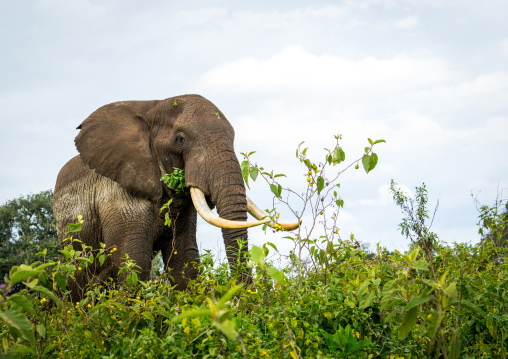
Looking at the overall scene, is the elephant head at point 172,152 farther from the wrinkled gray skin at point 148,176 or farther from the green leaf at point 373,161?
the green leaf at point 373,161

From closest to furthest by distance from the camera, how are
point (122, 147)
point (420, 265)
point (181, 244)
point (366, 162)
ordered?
point (420, 265)
point (366, 162)
point (122, 147)
point (181, 244)

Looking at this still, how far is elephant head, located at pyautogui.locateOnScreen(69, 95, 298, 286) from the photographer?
28.9ft

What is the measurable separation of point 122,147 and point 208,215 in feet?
6.90

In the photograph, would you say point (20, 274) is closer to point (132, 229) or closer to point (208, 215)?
point (208, 215)

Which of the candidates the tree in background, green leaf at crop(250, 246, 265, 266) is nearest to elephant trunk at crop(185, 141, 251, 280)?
green leaf at crop(250, 246, 265, 266)

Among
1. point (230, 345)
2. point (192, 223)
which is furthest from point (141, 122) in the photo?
point (230, 345)

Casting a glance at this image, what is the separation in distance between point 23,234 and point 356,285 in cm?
2472

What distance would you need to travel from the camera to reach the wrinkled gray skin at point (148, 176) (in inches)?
354

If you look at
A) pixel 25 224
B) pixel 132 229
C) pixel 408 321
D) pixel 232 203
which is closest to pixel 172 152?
pixel 132 229

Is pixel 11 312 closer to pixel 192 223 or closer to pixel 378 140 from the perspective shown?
pixel 378 140

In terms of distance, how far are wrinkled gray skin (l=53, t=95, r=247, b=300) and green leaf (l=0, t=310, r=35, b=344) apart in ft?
16.2

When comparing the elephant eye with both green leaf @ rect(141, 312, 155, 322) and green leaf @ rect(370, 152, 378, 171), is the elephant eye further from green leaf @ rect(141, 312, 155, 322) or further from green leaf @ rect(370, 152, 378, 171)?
green leaf @ rect(141, 312, 155, 322)

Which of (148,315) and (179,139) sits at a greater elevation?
(179,139)

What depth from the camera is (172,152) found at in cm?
947
